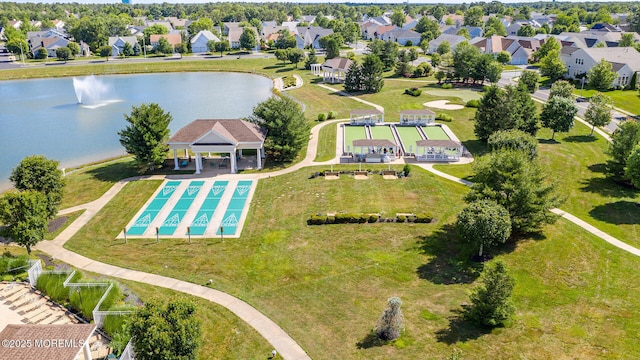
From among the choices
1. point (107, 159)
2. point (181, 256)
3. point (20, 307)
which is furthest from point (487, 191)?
point (107, 159)

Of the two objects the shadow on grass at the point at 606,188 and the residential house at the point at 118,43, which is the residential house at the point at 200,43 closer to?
the residential house at the point at 118,43

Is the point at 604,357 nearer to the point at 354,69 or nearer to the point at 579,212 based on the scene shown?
the point at 579,212

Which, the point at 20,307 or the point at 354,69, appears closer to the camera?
the point at 20,307

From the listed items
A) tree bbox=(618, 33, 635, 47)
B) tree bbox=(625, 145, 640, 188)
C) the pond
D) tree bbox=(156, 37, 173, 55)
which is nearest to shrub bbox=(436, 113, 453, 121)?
tree bbox=(625, 145, 640, 188)

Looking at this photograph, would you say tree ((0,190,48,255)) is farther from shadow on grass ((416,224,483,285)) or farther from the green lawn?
shadow on grass ((416,224,483,285))

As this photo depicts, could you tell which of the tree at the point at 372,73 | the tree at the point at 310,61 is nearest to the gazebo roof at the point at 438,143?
the tree at the point at 372,73

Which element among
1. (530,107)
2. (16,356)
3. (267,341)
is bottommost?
(267,341)
